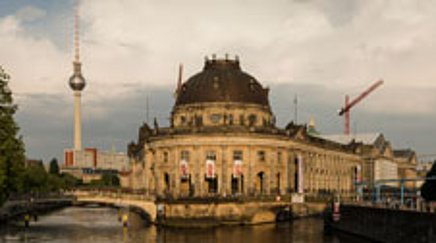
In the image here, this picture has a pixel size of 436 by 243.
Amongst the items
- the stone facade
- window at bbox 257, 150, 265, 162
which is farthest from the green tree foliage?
window at bbox 257, 150, 265, 162

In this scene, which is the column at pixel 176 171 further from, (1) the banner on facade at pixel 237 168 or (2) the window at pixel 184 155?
(1) the banner on facade at pixel 237 168

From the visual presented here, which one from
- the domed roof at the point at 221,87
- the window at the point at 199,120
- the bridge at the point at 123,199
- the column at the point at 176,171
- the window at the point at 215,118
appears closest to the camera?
the bridge at the point at 123,199

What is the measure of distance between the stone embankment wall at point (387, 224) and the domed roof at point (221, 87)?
4522cm

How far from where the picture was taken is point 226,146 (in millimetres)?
124062

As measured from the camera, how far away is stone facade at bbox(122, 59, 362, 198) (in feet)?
407

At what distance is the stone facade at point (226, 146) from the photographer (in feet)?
407

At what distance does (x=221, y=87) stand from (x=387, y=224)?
71582mm

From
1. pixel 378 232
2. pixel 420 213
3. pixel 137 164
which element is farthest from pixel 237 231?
pixel 137 164

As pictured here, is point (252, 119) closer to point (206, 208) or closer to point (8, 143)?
point (206, 208)

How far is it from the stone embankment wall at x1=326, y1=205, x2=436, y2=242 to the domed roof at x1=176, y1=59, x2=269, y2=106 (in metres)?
45.2

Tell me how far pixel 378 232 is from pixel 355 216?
12938 millimetres

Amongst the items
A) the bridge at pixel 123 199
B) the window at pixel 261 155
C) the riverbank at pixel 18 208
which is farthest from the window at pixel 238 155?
the riverbank at pixel 18 208

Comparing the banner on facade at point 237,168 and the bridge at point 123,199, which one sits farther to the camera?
the banner on facade at point 237,168

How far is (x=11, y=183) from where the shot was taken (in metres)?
79.3
